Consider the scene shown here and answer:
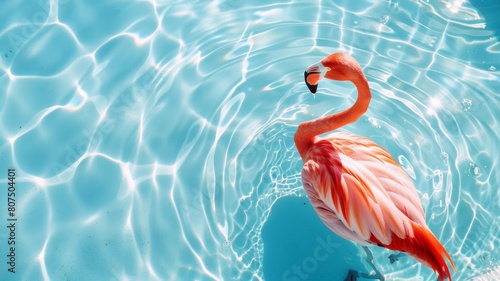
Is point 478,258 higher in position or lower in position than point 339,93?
lower

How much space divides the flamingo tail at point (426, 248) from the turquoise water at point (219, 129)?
69 centimetres

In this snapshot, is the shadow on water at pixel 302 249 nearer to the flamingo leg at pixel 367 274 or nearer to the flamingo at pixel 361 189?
the flamingo leg at pixel 367 274

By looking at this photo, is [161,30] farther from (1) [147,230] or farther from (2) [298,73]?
(1) [147,230]

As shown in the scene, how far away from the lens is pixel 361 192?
2.57m

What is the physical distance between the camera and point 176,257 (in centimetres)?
320

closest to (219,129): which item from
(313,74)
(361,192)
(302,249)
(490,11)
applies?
(302,249)

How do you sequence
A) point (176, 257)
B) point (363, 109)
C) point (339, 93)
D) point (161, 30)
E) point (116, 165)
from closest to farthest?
point (363, 109) < point (176, 257) < point (116, 165) < point (339, 93) < point (161, 30)

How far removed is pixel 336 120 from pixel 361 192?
444 millimetres

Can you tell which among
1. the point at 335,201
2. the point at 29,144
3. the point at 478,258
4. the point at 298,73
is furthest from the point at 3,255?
the point at 478,258

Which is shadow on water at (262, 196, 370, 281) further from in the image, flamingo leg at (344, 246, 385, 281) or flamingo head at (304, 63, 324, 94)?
flamingo head at (304, 63, 324, 94)

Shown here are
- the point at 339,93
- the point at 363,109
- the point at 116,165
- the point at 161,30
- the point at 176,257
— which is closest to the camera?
the point at 363,109

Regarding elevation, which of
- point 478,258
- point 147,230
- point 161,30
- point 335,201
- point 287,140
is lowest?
point 478,258

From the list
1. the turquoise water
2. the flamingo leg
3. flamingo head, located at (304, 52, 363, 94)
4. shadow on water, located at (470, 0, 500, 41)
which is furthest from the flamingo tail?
shadow on water, located at (470, 0, 500, 41)

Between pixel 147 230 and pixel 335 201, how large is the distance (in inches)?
51.4
